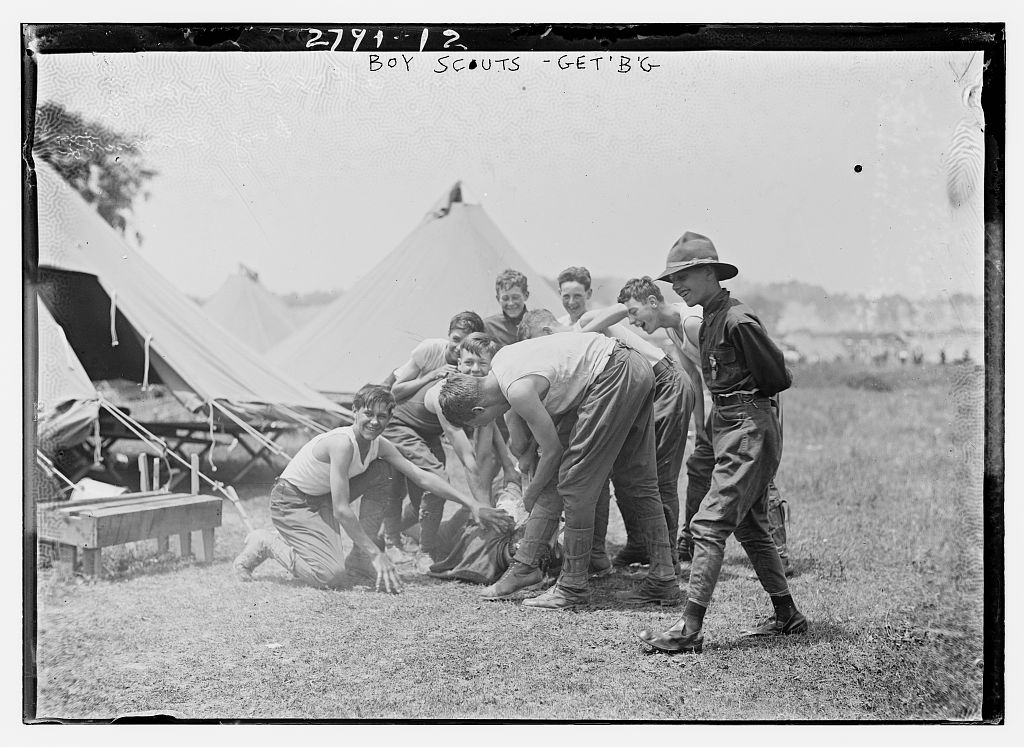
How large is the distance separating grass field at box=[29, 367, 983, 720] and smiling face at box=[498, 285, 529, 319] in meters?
1.11

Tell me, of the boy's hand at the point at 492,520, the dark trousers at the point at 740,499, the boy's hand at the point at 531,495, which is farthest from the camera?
the boy's hand at the point at 492,520

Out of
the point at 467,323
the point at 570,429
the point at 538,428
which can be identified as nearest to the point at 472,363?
the point at 467,323

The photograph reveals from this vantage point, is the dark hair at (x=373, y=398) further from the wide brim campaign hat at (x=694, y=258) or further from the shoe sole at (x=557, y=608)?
the wide brim campaign hat at (x=694, y=258)

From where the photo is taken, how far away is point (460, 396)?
4539 millimetres

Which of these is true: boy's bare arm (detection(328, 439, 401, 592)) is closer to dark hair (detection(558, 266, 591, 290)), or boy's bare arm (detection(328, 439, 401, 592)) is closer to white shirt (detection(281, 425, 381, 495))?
white shirt (detection(281, 425, 381, 495))

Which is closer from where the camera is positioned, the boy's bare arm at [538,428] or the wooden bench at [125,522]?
the boy's bare arm at [538,428]

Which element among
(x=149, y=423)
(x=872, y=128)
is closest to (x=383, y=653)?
(x=149, y=423)

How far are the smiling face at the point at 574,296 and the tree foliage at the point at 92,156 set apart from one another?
79.3 inches

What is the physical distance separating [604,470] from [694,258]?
3.50 feet

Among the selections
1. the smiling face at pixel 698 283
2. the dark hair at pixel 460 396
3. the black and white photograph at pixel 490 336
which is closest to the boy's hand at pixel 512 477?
the black and white photograph at pixel 490 336

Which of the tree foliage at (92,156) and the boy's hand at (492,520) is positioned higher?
the tree foliage at (92,156)

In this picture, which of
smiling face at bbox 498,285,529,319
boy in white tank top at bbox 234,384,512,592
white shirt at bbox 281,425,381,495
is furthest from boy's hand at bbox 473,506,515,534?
smiling face at bbox 498,285,529,319

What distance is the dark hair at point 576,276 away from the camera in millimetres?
4633

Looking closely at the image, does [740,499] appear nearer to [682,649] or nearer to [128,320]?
[682,649]
